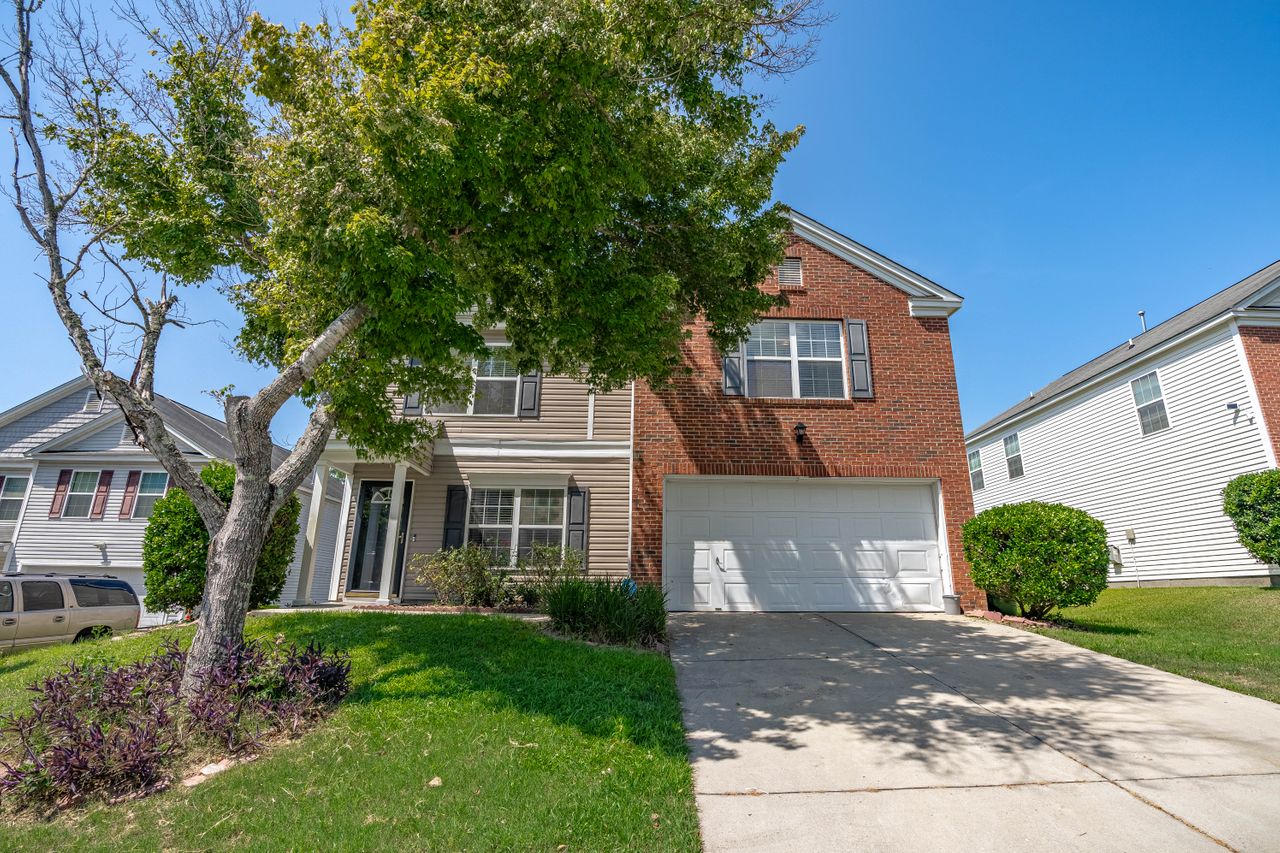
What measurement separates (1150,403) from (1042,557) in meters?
9.82

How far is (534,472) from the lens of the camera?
1128cm

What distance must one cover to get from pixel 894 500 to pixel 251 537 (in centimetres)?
998

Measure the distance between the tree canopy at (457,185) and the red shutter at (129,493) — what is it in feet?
45.7

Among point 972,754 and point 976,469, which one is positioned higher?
point 976,469

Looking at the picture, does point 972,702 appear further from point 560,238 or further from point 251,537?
point 251,537

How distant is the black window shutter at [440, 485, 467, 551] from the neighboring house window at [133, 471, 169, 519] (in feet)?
37.2

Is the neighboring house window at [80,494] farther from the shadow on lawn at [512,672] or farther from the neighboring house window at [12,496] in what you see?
the shadow on lawn at [512,672]

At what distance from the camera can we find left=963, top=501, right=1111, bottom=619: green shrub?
8.37m

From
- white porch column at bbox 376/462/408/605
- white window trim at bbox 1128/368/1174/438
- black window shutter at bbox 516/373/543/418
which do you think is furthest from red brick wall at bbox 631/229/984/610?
white window trim at bbox 1128/368/1174/438

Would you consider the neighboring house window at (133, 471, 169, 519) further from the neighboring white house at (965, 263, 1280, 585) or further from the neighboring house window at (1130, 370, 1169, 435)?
the neighboring house window at (1130, 370, 1169, 435)

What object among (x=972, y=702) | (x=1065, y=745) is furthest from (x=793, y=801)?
(x=972, y=702)

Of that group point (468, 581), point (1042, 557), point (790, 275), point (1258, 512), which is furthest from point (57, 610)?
point (1258, 512)

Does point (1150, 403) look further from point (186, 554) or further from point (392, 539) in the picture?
point (186, 554)

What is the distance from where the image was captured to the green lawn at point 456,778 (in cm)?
307
